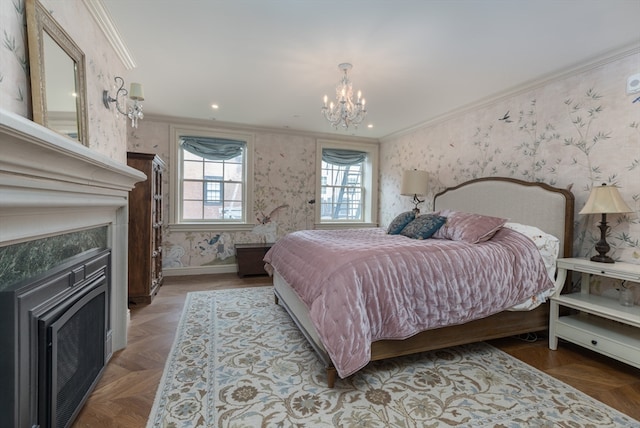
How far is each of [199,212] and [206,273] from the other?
972mm

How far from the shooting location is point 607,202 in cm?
216

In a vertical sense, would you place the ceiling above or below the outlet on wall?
above

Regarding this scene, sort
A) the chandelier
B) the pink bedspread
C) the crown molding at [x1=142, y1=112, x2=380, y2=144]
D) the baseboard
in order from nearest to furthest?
the pink bedspread, the chandelier, the crown molding at [x1=142, y1=112, x2=380, y2=144], the baseboard

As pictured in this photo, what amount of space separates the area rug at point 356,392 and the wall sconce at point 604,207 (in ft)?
3.60

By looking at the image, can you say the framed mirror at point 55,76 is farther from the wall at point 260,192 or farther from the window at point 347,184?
the window at point 347,184

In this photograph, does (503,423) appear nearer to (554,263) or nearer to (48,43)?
(554,263)

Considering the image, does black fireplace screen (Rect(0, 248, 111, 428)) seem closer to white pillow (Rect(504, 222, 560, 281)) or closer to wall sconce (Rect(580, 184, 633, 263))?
white pillow (Rect(504, 222, 560, 281))

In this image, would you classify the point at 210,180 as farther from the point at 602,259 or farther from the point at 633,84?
the point at 633,84

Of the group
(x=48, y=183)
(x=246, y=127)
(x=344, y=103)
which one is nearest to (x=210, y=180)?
(x=246, y=127)

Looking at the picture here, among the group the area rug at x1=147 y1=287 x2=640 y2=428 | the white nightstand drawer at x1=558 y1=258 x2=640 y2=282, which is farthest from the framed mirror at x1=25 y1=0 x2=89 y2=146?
the white nightstand drawer at x1=558 y1=258 x2=640 y2=282

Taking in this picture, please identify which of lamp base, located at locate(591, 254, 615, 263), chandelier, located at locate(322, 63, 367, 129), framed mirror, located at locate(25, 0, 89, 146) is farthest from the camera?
chandelier, located at locate(322, 63, 367, 129)

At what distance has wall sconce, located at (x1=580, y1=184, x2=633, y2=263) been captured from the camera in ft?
7.02

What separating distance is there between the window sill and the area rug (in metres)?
2.44

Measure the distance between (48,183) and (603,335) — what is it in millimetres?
3264
